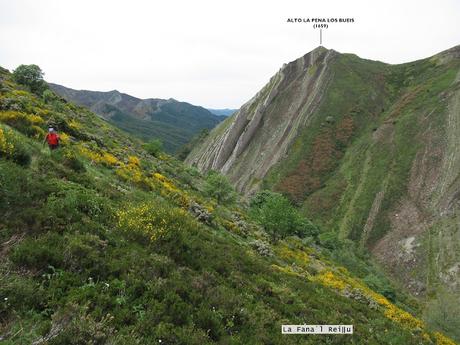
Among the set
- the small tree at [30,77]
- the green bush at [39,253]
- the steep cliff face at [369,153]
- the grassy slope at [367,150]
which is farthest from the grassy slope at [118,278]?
the grassy slope at [367,150]

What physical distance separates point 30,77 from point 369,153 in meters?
65.3

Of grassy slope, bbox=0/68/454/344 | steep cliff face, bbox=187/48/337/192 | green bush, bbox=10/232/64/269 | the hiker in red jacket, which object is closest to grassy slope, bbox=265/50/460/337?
steep cliff face, bbox=187/48/337/192

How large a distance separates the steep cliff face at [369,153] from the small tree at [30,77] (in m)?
46.9

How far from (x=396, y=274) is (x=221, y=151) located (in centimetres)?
6641

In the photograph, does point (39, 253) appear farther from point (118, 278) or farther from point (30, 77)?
point (30, 77)

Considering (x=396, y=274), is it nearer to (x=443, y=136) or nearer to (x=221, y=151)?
(x=443, y=136)

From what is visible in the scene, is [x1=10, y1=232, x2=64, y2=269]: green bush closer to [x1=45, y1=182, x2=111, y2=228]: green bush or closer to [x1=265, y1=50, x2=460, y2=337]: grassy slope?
[x1=45, y1=182, x2=111, y2=228]: green bush

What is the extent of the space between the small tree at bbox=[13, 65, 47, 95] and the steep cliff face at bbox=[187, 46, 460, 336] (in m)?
46.9

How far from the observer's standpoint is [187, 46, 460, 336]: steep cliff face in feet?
161

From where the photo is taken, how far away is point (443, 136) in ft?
215

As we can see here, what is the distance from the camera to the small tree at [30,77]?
38.4 metres

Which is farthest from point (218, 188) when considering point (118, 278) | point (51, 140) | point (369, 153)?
point (369, 153)

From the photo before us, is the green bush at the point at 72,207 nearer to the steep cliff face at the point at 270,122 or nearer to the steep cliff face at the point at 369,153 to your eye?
the steep cliff face at the point at 369,153

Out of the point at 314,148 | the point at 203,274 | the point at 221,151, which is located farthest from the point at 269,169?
the point at 203,274
